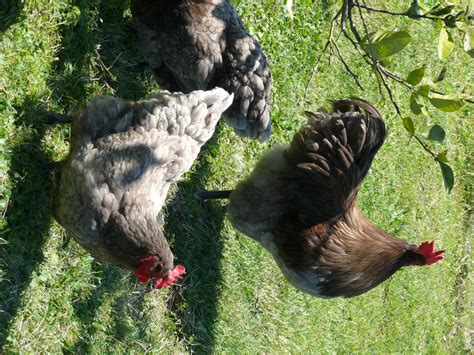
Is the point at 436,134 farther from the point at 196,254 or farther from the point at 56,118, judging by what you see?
the point at 196,254

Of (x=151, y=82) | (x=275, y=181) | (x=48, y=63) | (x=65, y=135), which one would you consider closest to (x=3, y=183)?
(x=65, y=135)

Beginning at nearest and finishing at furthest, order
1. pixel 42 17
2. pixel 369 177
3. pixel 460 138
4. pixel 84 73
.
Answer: pixel 42 17, pixel 84 73, pixel 369 177, pixel 460 138

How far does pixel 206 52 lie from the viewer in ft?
14.4

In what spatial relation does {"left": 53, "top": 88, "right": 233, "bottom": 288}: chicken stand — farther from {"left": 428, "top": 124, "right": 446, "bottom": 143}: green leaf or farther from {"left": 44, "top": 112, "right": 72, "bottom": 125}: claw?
{"left": 428, "top": 124, "right": 446, "bottom": 143}: green leaf

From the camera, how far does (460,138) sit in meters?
9.54

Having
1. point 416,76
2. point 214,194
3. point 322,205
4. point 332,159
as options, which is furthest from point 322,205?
point 416,76

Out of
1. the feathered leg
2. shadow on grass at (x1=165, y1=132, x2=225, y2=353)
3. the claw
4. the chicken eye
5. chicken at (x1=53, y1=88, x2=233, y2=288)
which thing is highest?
chicken at (x1=53, y1=88, x2=233, y2=288)

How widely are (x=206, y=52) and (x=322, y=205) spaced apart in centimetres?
143

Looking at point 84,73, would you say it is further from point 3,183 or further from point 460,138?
point 460,138

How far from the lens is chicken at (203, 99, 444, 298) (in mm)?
4559

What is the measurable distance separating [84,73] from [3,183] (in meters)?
1.10

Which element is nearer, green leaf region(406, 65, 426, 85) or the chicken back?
green leaf region(406, 65, 426, 85)

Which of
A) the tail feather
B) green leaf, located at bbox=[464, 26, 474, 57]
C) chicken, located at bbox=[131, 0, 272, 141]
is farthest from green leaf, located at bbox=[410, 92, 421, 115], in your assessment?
chicken, located at bbox=[131, 0, 272, 141]

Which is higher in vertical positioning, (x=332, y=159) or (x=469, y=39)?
(x=469, y=39)
